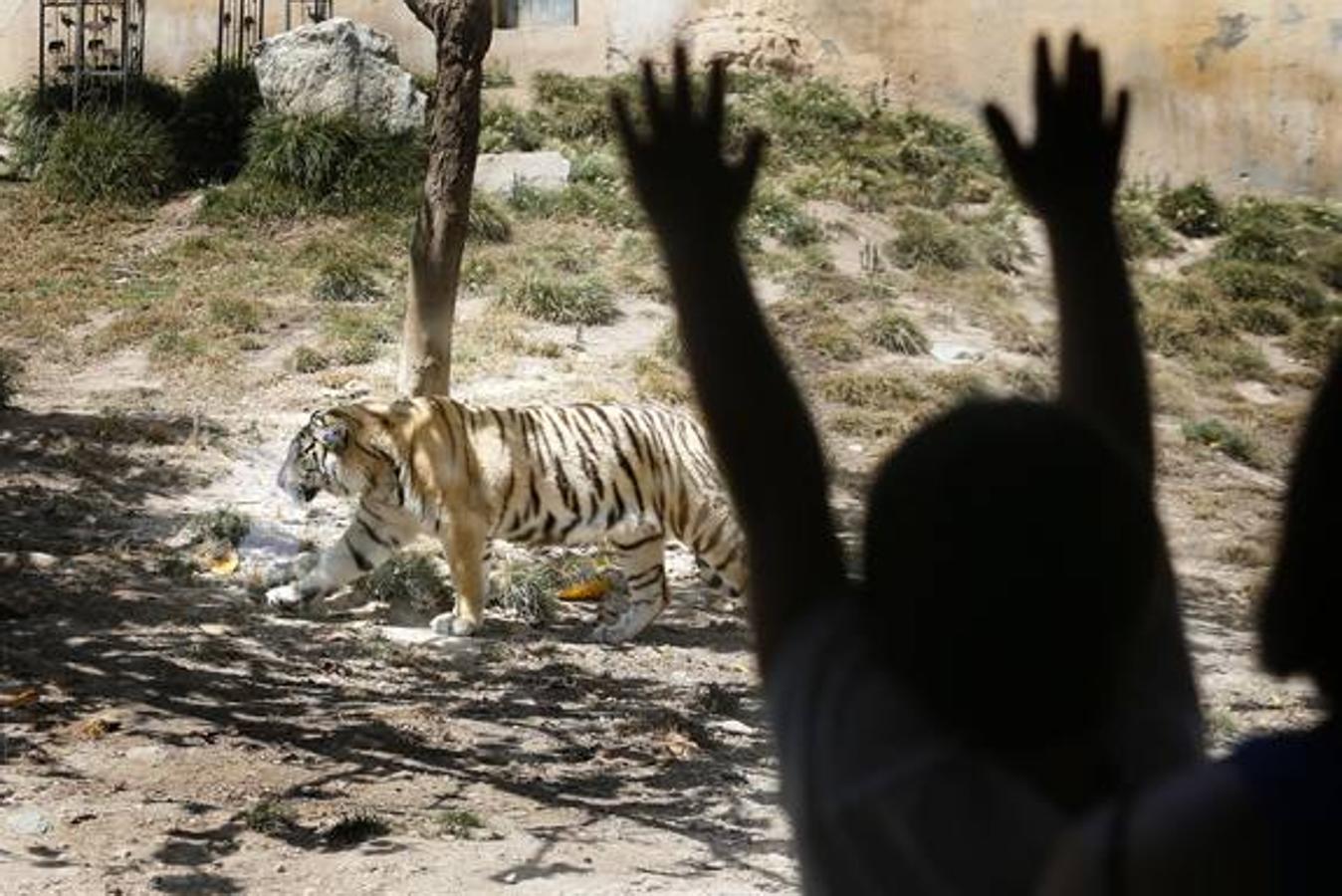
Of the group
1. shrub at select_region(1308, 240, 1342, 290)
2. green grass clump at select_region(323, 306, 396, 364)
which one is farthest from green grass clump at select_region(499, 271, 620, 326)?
shrub at select_region(1308, 240, 1342, 290)

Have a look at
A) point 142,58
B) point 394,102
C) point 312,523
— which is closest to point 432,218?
Result: point 312,523

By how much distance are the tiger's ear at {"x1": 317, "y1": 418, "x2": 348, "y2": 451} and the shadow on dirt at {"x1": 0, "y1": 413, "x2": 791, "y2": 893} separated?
0.71m

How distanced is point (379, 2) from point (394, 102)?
2607mm

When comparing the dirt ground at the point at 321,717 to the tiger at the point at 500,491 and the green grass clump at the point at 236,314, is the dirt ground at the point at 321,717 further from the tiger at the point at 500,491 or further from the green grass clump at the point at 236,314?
the green grass clump at the point at 236,314

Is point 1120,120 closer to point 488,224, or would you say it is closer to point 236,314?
point 236,314

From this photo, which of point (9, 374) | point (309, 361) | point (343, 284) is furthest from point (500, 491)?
point (343, 284)

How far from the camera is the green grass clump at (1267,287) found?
1490 centimetres

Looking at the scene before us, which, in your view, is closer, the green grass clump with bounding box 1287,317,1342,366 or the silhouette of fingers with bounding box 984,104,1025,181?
the silhouette of fingers with bounding box 984,104,1025,181

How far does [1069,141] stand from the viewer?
6.20 feet

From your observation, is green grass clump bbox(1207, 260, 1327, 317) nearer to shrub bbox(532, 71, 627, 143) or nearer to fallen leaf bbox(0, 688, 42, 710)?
shrub bbox(532, 71, 627, 143)

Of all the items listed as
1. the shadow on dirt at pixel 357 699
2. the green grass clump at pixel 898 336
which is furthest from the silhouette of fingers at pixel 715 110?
the green grass clump at pixel 898 336

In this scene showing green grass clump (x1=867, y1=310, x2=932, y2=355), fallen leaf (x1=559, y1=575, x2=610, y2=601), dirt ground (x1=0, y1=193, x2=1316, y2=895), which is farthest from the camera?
green grass clump (x1=867, y1=310, x2=932, y2=355)

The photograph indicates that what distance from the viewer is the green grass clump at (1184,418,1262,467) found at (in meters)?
12.0

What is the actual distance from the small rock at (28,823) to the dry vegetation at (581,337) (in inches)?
18.8
